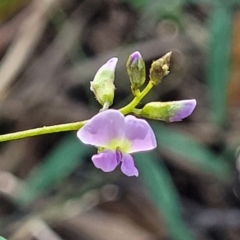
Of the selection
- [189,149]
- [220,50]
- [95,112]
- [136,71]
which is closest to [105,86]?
[136,71]

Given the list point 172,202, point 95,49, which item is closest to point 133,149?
point 172,202

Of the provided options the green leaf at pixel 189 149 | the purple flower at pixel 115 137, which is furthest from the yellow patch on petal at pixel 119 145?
the green leaf at pixel 189 149

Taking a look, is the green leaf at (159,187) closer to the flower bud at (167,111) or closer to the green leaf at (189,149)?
the green leaf at (189,149)

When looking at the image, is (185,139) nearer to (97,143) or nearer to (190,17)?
(190,17)

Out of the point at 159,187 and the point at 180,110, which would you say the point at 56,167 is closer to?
the point at 159,187

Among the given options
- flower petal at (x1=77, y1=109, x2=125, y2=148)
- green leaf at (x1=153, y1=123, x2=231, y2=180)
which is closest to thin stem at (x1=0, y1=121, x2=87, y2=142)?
flower petal at (x1=77, y1=109, x2=125, y2=148)

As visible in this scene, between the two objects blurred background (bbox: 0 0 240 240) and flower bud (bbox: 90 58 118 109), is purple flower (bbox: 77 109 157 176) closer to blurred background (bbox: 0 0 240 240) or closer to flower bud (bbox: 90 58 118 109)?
flower bud (bbox: 90 58 118 109)
